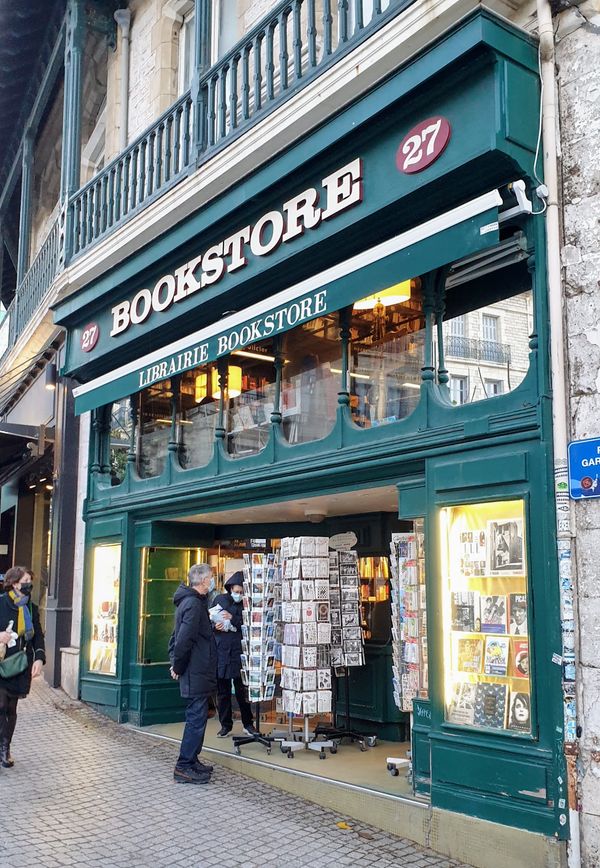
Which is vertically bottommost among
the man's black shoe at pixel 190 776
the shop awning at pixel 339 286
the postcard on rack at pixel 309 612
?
the man's black shoe at pixel 190 776

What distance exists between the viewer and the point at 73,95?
40.1ft

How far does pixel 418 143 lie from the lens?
633 cm

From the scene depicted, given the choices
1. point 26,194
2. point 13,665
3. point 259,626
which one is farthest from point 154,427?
point 26,194

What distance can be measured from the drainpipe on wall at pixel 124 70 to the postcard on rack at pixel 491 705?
30.5 ft

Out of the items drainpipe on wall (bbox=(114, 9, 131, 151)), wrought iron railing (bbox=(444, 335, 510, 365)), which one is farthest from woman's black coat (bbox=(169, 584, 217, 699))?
drainpipe on wall (bbox=(114, 9, 131, 151))

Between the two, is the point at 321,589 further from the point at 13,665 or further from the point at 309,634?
the point at 13,665

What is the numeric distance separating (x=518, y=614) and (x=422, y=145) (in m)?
3.38

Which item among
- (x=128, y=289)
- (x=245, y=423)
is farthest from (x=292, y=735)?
(x=128, y=289)

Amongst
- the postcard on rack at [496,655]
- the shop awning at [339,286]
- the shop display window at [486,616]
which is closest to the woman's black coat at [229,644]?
the shop awning at [339,286]

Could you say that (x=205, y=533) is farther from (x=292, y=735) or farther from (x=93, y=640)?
(x=292, y=735)

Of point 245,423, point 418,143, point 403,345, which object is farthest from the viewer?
point 245,423

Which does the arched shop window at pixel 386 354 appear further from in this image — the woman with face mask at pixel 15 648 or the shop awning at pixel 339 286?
the woman with face mask at pixel 15 648

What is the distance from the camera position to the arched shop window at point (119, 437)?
36.3 ft

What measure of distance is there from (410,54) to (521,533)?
3.56 meters
